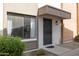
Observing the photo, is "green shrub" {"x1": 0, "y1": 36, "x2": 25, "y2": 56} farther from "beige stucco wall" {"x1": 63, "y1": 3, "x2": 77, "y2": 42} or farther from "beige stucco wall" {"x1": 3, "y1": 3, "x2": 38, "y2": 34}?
"beige stucco wall" {"x1": 63, "y1": 3, "x2": 77, "y2": 42}

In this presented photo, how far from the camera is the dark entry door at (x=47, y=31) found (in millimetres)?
13500

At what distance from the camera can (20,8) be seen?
1055 cm

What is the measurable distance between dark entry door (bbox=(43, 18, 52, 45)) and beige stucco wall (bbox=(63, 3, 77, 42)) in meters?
3.30

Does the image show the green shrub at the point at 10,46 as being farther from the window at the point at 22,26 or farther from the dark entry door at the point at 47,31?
the dark entry door at the point at 47,31

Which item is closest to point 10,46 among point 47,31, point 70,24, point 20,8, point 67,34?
point 20,8

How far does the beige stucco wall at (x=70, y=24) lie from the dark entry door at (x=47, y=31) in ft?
10.8

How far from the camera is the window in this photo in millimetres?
10062

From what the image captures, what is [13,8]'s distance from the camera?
10031 mm

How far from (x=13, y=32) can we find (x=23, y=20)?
1.17 metres

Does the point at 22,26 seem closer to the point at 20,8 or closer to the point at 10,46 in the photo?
the point at 20,8

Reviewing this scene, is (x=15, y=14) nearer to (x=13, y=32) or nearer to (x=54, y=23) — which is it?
(x=13, y=32)

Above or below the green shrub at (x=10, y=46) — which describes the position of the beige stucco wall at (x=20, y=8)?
above

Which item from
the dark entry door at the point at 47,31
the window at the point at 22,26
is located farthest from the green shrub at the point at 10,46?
the dark entry door at the point at 47,31

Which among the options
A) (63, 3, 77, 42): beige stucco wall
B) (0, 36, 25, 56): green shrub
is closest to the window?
(0, 36, 25, 56): green shrub
